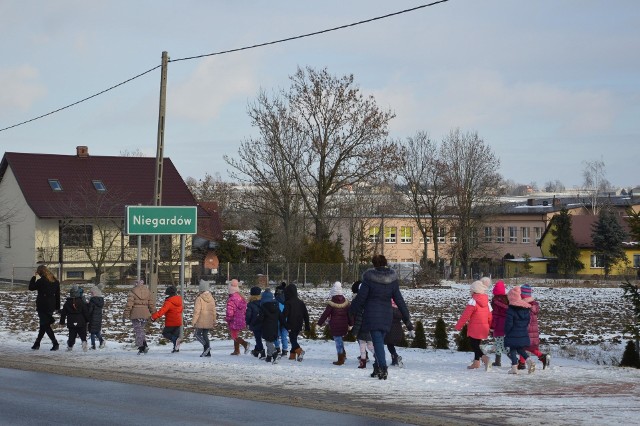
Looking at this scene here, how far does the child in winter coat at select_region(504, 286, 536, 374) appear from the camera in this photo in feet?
51.4

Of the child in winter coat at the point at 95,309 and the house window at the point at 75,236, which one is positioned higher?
the house window at the point at 75,236

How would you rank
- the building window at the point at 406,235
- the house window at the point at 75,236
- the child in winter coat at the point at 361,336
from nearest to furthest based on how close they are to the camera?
1. the child in winter coat at the point at 361,336
2. the house window at the point at 75,236
3. the building window at the point at 406,235

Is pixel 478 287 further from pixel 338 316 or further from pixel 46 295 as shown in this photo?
pixel 46 295

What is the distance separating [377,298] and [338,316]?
98.1 inches

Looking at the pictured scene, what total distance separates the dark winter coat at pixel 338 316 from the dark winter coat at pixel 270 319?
1.01 m

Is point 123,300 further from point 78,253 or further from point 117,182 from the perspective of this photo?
point 117,182

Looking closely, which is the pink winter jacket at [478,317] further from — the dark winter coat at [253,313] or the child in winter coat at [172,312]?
the child in winter coat at [172,312]

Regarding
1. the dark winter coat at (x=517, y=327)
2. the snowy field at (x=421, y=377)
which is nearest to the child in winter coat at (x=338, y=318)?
the snowy field at (x=421, y=377)

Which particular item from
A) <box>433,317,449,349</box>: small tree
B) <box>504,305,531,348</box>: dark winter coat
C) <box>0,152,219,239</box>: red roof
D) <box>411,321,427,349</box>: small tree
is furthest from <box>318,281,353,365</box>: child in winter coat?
<box>0,152,219,239</box>: red roof

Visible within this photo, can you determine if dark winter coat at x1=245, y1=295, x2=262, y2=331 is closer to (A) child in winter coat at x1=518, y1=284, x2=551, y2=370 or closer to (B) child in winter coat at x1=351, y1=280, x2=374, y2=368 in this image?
(B) child in winter coat at x1=351, y1=280, x2=374, y2=368

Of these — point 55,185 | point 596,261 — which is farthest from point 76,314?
point 596,261

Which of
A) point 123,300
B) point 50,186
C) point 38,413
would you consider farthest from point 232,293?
point 50,186

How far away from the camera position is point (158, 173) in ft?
73.2

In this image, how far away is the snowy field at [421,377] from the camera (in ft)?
39.8
